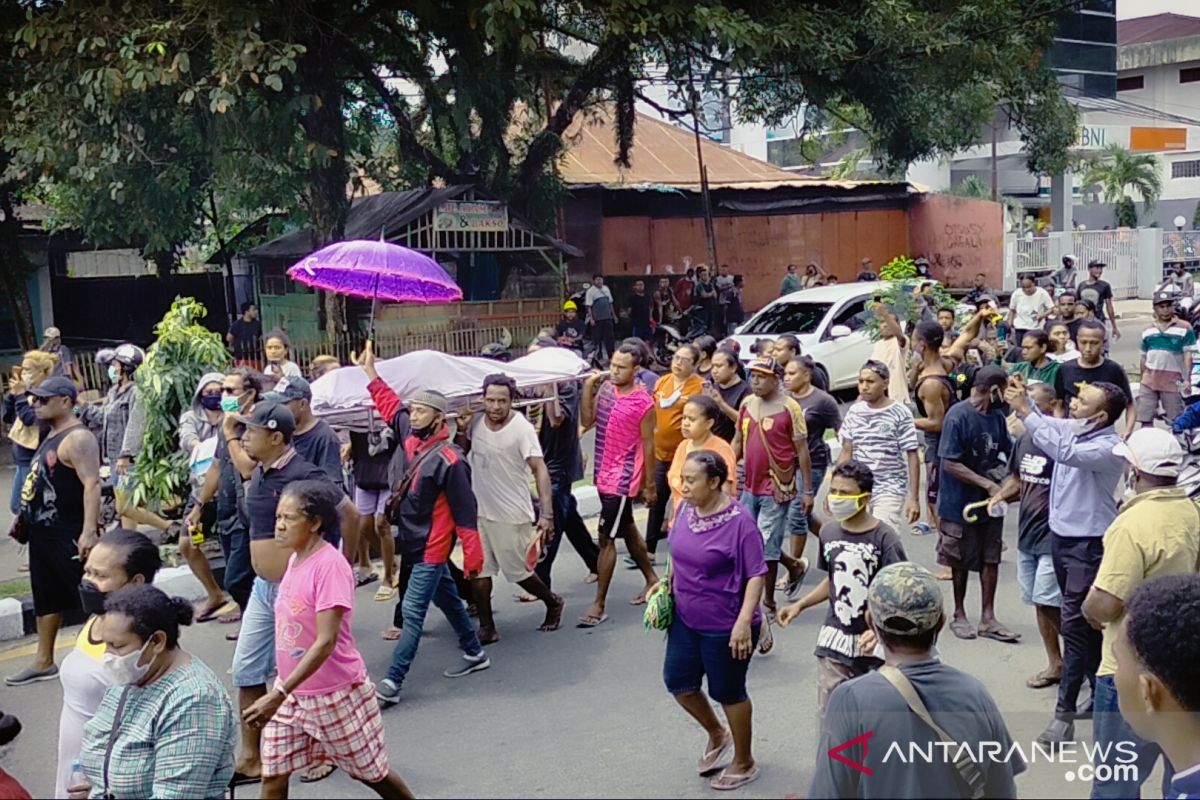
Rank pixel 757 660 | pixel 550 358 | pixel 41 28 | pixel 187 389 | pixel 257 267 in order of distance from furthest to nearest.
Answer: pixel 257 267
pixel 41 28
pixel 550 358
pixel 187 389
pixel 757 660

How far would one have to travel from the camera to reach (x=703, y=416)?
21.5 ft

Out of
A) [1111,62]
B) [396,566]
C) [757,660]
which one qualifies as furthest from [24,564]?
[1111,62]

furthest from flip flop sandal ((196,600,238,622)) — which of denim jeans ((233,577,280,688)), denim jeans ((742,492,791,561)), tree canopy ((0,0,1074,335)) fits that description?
tree canopy ((0,0,1074,335))

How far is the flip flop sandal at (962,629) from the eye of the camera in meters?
7.30

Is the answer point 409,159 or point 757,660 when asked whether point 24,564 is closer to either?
point 757,660

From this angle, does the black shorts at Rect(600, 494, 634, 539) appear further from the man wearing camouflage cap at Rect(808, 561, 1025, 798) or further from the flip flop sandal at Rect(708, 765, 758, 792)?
the man wearing camouflage cap at Rect(808, 561, 1025, 798)

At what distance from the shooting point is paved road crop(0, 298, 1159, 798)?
553 centimetres

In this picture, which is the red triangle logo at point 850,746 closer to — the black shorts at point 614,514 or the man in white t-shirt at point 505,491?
the man in white t-shirt at point 505,491

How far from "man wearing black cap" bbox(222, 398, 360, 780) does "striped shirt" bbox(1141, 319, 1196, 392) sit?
352 inches

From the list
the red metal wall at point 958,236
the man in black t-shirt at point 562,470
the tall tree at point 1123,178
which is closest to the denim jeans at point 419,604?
the man in black t-shirt at point 562,470

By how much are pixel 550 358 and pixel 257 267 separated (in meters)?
16.4

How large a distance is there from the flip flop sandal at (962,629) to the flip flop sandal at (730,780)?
2359mm

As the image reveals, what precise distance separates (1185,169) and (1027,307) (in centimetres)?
3264

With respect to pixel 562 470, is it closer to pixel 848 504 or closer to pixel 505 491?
pixel 505 491
